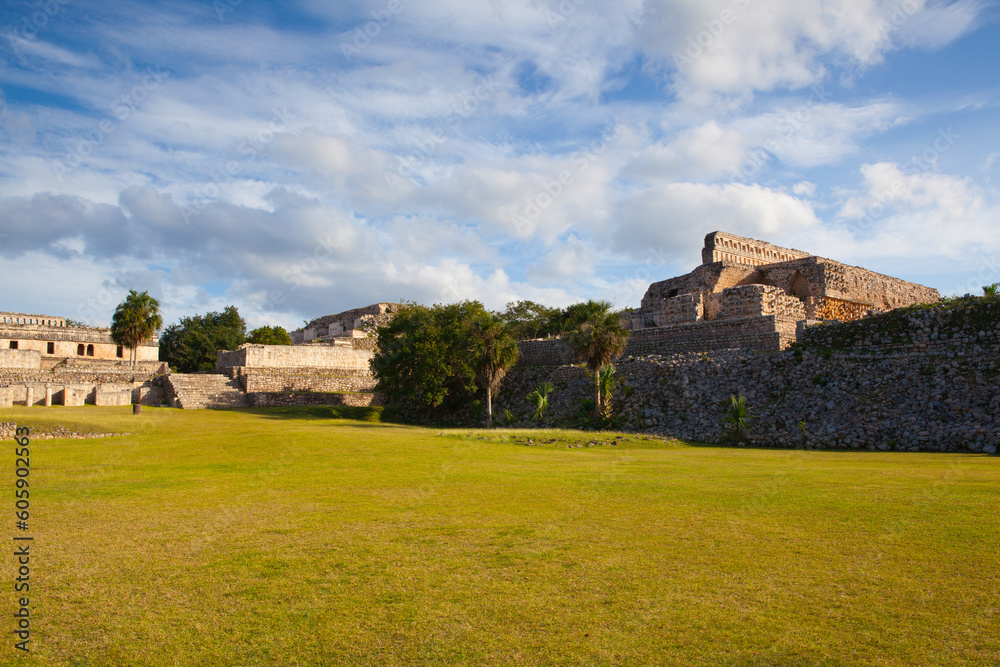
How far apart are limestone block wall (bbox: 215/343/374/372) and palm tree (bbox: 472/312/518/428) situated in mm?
13613

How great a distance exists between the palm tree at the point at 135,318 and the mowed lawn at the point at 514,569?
28.5 metres

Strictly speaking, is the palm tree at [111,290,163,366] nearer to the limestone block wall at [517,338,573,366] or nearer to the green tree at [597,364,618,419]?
the limestone block wall at [517,338,573,366]

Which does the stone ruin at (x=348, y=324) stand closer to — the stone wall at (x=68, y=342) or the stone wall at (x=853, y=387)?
the stone wall at (x=68, y=342)

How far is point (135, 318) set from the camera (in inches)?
1457

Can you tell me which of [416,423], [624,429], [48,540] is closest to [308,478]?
[48,540]

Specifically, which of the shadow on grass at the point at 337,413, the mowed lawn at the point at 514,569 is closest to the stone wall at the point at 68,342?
the shadow on grass at the point at 337,413

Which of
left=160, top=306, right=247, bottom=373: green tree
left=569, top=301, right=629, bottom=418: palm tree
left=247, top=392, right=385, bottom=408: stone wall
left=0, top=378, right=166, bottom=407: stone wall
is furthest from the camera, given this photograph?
left=160, top=306, right=247, bottom=373: green tree

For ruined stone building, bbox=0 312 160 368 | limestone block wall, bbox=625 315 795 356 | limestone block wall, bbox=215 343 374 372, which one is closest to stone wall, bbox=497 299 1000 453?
limestone block wall, bbox=625 315 795 356

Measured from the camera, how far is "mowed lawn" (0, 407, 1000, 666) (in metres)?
4.30

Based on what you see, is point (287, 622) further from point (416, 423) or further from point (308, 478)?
point (416, 423)

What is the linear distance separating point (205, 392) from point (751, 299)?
25642 mm

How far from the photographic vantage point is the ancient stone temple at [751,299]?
2591 centimetres

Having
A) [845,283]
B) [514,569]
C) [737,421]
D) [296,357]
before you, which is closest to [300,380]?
[296,357]

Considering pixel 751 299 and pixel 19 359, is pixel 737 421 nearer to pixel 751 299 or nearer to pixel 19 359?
pixel 751 299
